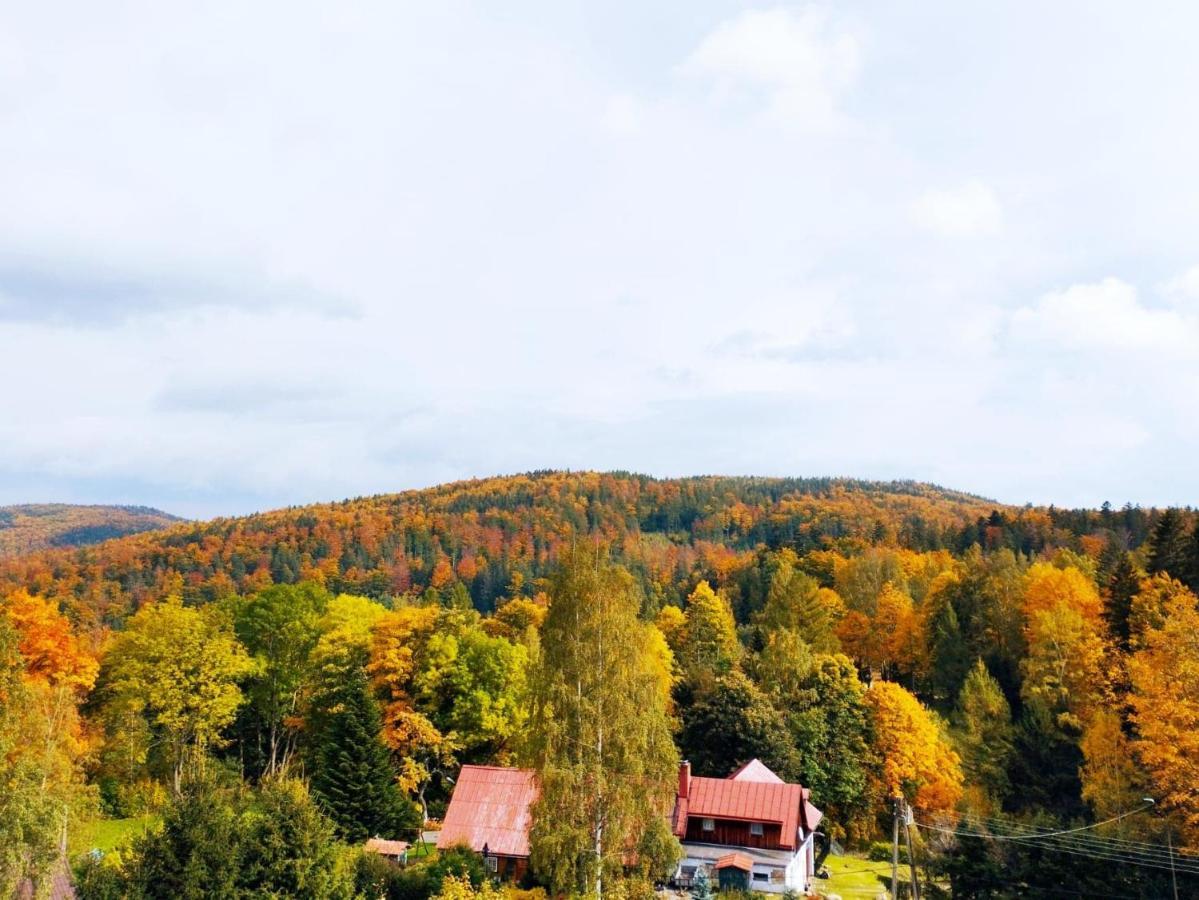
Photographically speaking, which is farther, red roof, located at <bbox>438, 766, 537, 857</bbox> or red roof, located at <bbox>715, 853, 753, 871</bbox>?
red roof, located at <bbox>715, 853, 753, 871</bbox>

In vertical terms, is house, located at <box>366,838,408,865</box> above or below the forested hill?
below

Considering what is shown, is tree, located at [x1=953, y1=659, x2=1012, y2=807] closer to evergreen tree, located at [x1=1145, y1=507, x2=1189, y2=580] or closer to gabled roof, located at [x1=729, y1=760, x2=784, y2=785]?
gabled roof, located at [x1=729, y1=760, x2=784, y2=785]

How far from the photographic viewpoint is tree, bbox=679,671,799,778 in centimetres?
5509

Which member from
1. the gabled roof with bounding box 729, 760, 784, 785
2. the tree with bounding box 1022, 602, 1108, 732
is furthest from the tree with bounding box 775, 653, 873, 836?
the tree with bounding box 1022, 602, 1108, 732

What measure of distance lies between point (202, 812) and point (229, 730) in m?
44.3

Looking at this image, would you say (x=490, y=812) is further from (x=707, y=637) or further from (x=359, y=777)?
(x=707, y=637)

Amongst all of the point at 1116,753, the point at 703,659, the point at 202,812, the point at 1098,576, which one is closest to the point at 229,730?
the point at 703,659

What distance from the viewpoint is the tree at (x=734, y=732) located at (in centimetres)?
5509

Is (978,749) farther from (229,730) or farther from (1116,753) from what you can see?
(229,730)

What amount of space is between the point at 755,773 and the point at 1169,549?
115 ft

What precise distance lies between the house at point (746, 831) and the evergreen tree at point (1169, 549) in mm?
32160

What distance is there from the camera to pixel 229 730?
2547 inches

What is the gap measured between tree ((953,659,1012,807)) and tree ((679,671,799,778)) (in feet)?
39.1

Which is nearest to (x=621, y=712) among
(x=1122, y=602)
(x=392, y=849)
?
(x=392, y=849)
